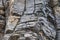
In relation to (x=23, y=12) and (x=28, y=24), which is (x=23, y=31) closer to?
(x=28, y=24)

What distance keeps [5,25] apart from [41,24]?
0.64 m

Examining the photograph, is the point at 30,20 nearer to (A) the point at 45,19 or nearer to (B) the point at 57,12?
(A) the point at 45,19

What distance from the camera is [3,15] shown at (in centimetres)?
331

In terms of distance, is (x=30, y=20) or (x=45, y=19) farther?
(x=45, y=19)

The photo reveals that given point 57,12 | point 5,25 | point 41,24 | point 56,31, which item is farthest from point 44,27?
point 5,25

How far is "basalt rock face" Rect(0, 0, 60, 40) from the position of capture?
9.18 ft

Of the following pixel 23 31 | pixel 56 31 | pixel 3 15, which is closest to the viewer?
pixel 23 31

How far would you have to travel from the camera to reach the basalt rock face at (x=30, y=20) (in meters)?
2.80

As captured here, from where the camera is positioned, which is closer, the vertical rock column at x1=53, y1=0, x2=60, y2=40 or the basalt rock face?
the basalt rock face

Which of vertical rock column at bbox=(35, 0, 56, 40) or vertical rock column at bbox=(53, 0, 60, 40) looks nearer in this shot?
vertical rock column at bbox=(35, 0, 56, 40)

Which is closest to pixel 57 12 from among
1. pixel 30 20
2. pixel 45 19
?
pixel 45 19

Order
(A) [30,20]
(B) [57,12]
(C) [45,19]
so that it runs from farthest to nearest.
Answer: (B) [57,12] → (C) [45,19] → (A) [30,20]

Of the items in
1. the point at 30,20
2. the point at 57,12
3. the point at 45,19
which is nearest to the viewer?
the point at 30,20

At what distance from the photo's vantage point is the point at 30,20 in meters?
2.88
